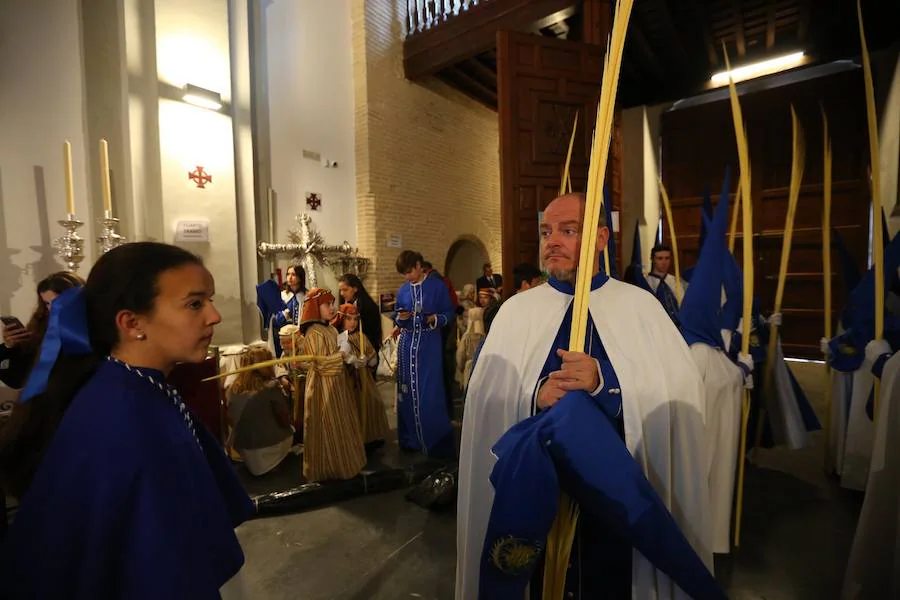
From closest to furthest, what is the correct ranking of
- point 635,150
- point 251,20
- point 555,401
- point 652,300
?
point 555,401, point 652,300, point 251,20, point 635,150

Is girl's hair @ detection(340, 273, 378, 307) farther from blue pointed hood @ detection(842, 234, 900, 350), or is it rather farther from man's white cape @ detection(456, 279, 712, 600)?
blue pointed hood @ detection(842, 234, 900, 350)

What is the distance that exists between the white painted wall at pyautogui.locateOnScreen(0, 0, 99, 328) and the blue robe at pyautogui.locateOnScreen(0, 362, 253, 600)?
156 inches

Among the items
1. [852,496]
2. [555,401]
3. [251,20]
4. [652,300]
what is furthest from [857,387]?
[251,20]

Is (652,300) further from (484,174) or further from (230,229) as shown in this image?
(484,174)

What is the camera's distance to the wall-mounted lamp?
4.81m

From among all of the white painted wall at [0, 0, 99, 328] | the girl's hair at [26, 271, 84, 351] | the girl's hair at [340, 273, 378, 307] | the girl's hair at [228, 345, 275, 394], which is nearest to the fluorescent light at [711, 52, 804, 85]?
the girl's hair at [340, 273, 378, 307]

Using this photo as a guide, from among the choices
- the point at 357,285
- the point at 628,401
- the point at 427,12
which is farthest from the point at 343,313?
the point at 427,12

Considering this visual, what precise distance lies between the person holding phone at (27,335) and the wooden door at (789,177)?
9027 mm

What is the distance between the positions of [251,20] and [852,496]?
321 inches

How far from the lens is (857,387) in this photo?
3.01 meters

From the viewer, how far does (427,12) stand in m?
7.76

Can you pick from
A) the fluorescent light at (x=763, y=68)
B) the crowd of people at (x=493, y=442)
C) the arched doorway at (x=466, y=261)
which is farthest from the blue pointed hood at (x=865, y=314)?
the arched doorway at (x=466, y=261)

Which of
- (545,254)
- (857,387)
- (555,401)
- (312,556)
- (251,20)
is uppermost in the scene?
(251,20)

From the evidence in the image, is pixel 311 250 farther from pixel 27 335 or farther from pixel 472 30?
pixel 472 30
